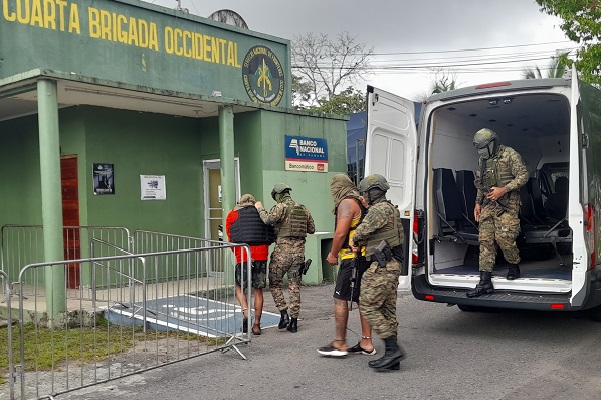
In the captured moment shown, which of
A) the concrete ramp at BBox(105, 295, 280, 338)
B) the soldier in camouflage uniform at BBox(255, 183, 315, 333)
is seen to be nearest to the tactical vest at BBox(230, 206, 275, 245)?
the soldier in camouflage uniform at BBox(255, 183, 315, 333)

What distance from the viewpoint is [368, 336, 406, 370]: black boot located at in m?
5.43

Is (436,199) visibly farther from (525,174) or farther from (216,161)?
(216,161)

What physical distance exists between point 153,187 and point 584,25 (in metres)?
9.20

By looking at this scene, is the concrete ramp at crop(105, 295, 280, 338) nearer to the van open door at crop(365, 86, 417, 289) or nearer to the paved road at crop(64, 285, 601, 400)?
the paved road at crop(64, 285, 601, 400)

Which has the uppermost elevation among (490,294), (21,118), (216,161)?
(21,118)

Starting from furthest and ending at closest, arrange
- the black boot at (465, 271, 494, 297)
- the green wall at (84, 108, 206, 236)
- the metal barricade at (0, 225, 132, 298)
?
the green wall at (84, 108, 206, 236) → the metal barricade at (0, 225, 132, 298) → the black boot at (465, 271, 494, 297)

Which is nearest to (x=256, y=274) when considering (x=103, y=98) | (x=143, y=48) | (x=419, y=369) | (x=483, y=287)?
(x=419, y=369)

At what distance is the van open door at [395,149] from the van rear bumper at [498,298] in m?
0.22

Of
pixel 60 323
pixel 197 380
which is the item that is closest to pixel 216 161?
pixel 60 323

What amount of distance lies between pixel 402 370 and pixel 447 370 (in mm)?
385

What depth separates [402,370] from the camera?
5.54 metres

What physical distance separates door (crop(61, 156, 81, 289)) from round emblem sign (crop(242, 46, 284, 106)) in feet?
13.8

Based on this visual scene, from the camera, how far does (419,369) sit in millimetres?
5547

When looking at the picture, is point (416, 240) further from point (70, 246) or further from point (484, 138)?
point (70, 246)
